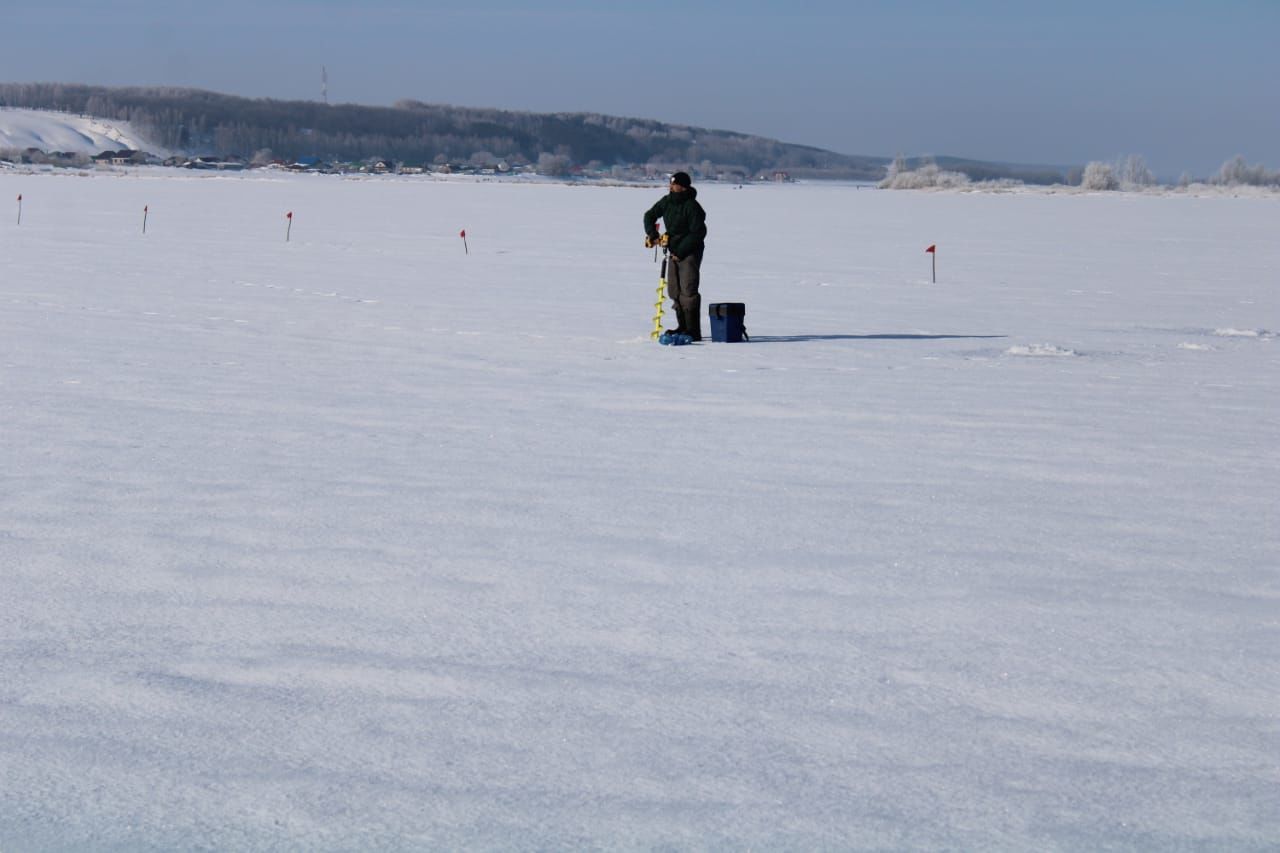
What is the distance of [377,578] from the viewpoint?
5590 millimetres

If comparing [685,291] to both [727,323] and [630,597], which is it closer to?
[727,323]

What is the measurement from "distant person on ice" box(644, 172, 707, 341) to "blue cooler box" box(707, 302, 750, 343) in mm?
190

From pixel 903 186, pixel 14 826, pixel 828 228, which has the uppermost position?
pixel 903 186

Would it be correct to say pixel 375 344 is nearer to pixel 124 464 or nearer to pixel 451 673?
pixel 124 464

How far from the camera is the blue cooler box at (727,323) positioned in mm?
14469

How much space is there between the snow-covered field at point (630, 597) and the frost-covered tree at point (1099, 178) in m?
132

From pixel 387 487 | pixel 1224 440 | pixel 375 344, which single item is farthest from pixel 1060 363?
pixel 387 487

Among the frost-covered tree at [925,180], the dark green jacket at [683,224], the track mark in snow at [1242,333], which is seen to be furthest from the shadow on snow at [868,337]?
the frost-covered tree at [925,180]

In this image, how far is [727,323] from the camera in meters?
14.6

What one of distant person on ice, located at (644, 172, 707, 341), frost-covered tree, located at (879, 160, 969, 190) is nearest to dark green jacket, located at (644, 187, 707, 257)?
distant person on ice, located at (644, 172, 707, 341)

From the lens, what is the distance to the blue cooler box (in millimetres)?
14469

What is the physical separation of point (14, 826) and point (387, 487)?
392 centimetres

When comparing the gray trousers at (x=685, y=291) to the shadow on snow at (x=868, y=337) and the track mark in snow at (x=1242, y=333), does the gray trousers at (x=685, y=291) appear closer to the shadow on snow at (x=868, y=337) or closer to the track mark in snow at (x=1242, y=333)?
the shadow on snow at (x=868, y=337)

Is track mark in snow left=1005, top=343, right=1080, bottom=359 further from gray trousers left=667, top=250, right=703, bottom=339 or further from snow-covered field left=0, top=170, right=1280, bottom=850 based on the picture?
gray trousers left=667, top=250, right=703, bottom=339
